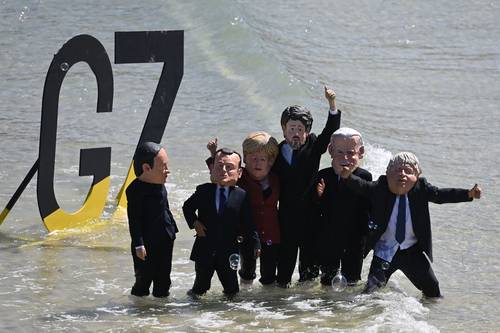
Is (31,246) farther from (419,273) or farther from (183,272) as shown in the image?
(419,273)

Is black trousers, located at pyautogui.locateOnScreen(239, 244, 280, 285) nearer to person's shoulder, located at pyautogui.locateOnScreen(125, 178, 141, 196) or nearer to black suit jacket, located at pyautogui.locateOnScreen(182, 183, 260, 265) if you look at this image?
black suit jacket, located at pyautogui.locateOnScreen(182, 183, 260, 265)

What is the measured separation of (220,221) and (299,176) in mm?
629

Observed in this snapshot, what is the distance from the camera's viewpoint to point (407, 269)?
306 inches

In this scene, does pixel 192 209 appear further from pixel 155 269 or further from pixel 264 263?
pixel 264 263

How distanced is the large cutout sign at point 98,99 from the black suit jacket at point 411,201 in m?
2.14

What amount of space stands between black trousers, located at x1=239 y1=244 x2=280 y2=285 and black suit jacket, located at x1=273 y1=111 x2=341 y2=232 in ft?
0.68

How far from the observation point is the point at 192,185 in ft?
35.7

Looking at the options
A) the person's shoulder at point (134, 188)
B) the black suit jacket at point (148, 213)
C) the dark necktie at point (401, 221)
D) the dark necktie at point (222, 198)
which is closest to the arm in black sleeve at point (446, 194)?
the dark necktie at point (401, 221)

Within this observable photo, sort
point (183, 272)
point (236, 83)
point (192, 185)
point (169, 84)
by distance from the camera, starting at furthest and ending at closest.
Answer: point (236, 83)
point (192, 185)
point (169, 84)
point (183, 272)

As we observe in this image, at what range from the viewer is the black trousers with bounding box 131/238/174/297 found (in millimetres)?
7547

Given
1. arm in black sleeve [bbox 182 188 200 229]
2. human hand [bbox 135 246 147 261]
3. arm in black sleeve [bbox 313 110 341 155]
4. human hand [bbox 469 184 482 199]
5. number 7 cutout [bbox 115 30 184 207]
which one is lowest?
human hand [bbox 135 246 147 261]

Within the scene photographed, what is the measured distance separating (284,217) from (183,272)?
115 centimetres

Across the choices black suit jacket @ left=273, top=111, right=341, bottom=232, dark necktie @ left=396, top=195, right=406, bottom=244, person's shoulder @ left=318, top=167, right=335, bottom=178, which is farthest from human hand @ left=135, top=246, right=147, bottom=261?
dark necktie @ left=396, top=195, right=406, bottom=244

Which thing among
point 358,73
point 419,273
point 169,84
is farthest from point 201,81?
point 419,273
